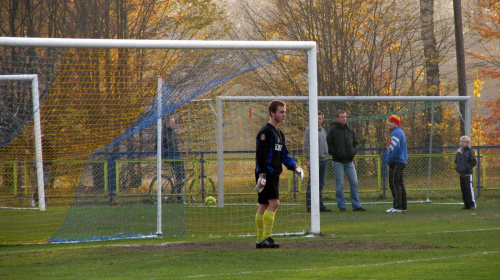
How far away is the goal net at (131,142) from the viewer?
9.89 meters

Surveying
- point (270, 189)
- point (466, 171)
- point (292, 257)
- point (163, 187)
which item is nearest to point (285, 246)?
point (270, 189)

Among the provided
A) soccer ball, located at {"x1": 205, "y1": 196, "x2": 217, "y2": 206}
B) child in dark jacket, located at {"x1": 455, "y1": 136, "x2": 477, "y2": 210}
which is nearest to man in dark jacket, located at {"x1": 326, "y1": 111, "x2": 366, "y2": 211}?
child in dark jacket, located at {"x1": 455, "y1": 136, "x2": 477, "y2": 210}

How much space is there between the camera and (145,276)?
6469 millimetres

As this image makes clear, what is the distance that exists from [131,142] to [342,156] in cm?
470

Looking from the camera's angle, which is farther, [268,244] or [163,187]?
[163,187]

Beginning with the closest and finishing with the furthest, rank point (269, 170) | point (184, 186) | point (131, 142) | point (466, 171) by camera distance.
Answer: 1. point (269, 170)
2. point (184, 186)
3. point (466, 171)
4. point (131, 142)

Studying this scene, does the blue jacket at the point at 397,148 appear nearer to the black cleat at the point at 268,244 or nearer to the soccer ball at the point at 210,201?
the soccer ball at the point at 210,201

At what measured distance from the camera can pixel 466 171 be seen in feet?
45.6

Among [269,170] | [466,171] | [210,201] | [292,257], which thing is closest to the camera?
[292,257]

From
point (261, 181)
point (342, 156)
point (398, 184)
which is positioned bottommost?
point (398, 184)

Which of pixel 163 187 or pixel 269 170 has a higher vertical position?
pixel 269 170

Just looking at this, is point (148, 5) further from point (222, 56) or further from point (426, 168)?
point (222, 56)

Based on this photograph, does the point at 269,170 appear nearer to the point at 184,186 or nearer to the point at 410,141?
the point at 184,186

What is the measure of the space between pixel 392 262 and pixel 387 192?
1077 centimetres
